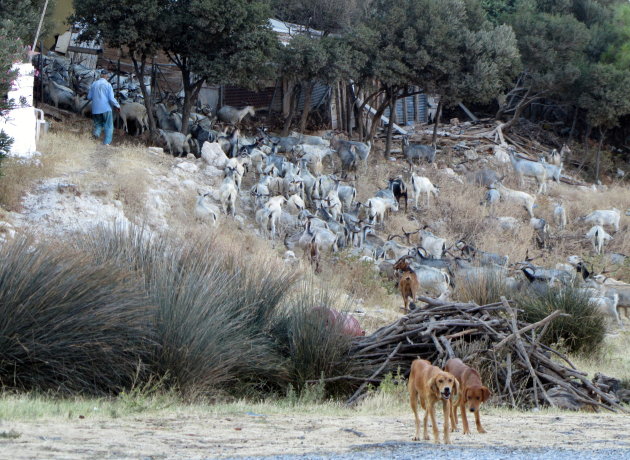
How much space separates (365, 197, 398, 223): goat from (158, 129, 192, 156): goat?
18.8 ft

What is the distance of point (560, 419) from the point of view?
8.75 m

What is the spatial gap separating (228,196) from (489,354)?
43.0 ft

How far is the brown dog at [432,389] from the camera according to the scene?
254 inches

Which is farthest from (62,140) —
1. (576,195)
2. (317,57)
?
(576,195)

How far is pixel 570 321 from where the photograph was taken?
13.5m

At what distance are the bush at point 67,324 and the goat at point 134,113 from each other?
19097 millimetres

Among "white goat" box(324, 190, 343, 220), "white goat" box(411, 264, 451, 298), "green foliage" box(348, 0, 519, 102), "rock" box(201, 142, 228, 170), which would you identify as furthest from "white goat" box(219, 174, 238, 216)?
"green foliage" box(348, 0, 519, 102)

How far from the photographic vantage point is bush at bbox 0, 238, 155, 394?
28.6 ft

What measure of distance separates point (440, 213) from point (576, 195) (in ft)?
23.9

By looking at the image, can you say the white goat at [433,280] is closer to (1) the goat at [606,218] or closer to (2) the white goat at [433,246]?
(2) the white goat at [433,246]

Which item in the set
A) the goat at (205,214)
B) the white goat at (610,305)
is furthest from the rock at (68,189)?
the white goat at (610,305)

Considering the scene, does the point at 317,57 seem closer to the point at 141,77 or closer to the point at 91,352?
the point at 141,77

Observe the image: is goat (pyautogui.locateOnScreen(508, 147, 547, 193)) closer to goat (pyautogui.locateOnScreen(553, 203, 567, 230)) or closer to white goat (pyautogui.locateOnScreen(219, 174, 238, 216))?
goat (pyautogui.locateOnScreen(553, 203, 567, 230))

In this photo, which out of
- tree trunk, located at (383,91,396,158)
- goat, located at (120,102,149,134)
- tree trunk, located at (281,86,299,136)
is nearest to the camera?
goat, located at (120,102,149,134)
